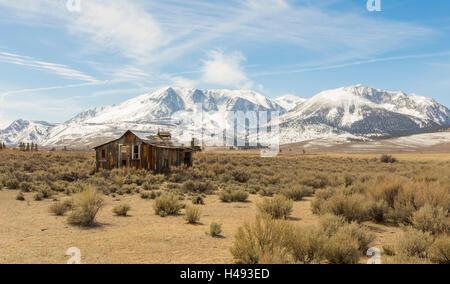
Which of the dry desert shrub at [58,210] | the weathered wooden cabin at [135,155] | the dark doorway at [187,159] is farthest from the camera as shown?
the dark doorway at [187,159]

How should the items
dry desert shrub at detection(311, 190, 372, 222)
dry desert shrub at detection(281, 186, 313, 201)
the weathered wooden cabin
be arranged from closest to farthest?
dry desert shrub at detection(311, 190, 372, 222) < dry desert shrub at detection(281, 186, 313, 201) < the weathered wooden cabin

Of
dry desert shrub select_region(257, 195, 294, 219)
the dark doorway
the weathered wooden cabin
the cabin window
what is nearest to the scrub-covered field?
dry desert shrub select_region(257, 195, 294, 219)

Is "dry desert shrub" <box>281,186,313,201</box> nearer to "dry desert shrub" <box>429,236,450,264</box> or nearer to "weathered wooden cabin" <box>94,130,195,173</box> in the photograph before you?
"dry desert shrub" <box>429,236,450,264</box>

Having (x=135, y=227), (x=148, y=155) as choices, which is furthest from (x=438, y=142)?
(x=135, y=227)

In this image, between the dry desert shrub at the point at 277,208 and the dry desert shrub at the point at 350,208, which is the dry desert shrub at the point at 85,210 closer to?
the dry desert shrub at the point at 277,208

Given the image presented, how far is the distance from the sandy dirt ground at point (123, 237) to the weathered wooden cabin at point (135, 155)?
1117 centimetres

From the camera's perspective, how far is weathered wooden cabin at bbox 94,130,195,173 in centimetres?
2184

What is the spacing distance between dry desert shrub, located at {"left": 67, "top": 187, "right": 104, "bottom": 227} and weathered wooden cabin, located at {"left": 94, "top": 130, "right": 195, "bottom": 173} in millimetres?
12969

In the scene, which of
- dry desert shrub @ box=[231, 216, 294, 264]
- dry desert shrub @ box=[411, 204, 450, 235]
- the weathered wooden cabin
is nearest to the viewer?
dry desert shrub @ box=[231, 216, 294, 264]

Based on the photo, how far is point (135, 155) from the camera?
73.2ft

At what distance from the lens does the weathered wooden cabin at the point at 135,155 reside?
71.7 feet

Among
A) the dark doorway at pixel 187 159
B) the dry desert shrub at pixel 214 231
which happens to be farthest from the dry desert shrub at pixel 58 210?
the dark doorway at pixel 187 159

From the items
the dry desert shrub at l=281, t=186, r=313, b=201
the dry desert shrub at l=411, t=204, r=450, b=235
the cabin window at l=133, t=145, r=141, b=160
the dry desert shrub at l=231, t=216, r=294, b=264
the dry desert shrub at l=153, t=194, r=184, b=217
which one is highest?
the cabin window at l=133, t=145, r=141, b=160
